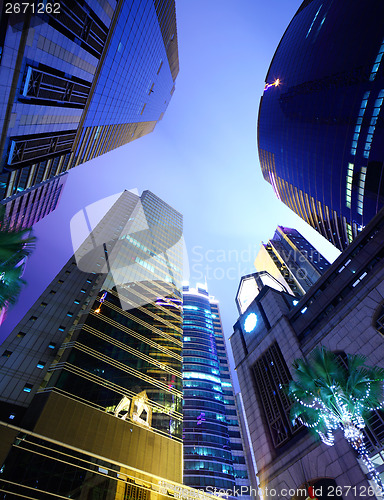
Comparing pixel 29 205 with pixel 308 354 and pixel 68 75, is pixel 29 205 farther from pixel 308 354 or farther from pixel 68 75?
pixel 308 354

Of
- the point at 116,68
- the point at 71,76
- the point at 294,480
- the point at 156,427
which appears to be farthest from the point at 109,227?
the point at 294,480

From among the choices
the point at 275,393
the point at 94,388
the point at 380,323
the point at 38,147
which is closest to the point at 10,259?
the point at 94,388

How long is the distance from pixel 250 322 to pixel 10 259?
4600 cm

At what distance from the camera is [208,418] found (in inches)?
3054

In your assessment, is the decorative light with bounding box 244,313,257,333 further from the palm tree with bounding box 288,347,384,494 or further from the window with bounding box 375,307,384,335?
the palm tree with bounding box 288,347,384,494

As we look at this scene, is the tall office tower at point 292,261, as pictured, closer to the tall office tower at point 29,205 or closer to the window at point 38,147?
the tall office tower at point 29,205

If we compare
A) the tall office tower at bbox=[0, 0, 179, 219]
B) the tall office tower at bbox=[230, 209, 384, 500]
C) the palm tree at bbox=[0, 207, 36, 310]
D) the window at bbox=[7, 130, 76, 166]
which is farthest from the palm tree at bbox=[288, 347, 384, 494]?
the window at bbox=[7, 130, 76, 166]

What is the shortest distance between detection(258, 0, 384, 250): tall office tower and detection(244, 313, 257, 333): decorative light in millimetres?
42428

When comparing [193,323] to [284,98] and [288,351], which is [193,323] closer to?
[288,351]

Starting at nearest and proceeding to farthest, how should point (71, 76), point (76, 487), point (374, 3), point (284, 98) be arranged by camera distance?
1. point (76, 487)
2. point (71, 76)
3. point (374, 3)
4. point (284, 98)

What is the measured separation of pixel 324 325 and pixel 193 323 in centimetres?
7633

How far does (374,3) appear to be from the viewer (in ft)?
214

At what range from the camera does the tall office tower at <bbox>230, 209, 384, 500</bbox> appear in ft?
84.7

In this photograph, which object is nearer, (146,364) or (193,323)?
(146,364)
